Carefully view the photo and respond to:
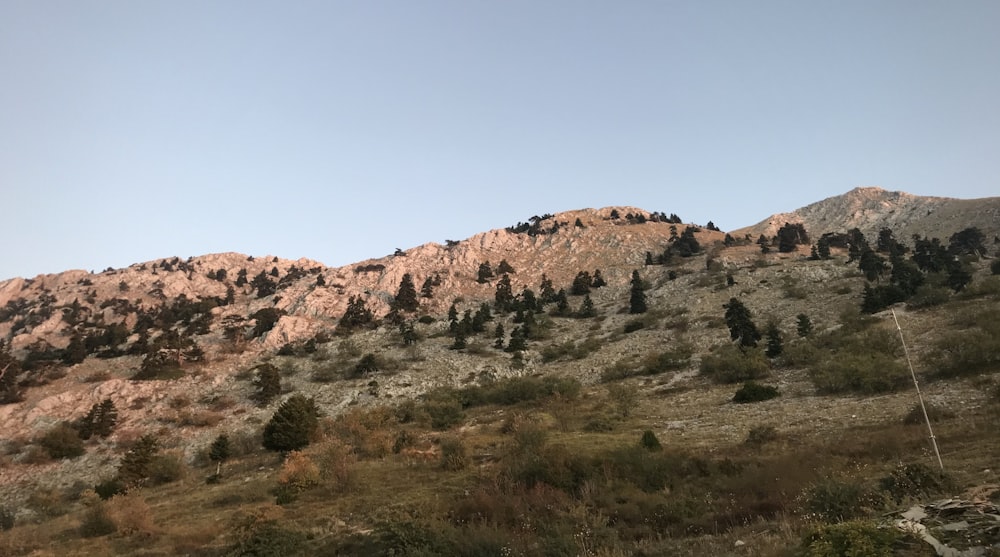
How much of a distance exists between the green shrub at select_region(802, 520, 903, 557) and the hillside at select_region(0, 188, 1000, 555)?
98 millimetres

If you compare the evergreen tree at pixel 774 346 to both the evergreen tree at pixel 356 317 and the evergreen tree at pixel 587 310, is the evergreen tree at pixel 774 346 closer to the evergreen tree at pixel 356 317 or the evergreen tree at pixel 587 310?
the evergreen tree at pixel 587 310

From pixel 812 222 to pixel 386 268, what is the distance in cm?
11405

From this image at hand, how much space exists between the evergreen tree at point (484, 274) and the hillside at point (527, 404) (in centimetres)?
145

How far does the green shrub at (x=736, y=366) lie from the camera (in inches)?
1458

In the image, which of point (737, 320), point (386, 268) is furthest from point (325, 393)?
point (386, 268)

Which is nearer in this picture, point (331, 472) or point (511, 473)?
point (511, 473)

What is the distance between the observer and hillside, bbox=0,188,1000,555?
14.7 m

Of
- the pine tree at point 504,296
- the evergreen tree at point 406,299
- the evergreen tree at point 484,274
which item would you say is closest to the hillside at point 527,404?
the pine tree at point 504,296

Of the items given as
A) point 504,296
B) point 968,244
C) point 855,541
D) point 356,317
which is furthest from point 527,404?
point 968,244

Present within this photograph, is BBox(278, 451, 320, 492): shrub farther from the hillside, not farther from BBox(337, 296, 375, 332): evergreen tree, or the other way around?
BBox(337, 296, 375, 332): evergreen tree

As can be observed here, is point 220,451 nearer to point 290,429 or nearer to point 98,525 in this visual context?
point 290,429

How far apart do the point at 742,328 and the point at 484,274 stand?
59.5 m

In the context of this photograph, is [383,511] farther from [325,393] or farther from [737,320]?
[737,320]

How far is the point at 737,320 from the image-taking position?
47281 millimetres
